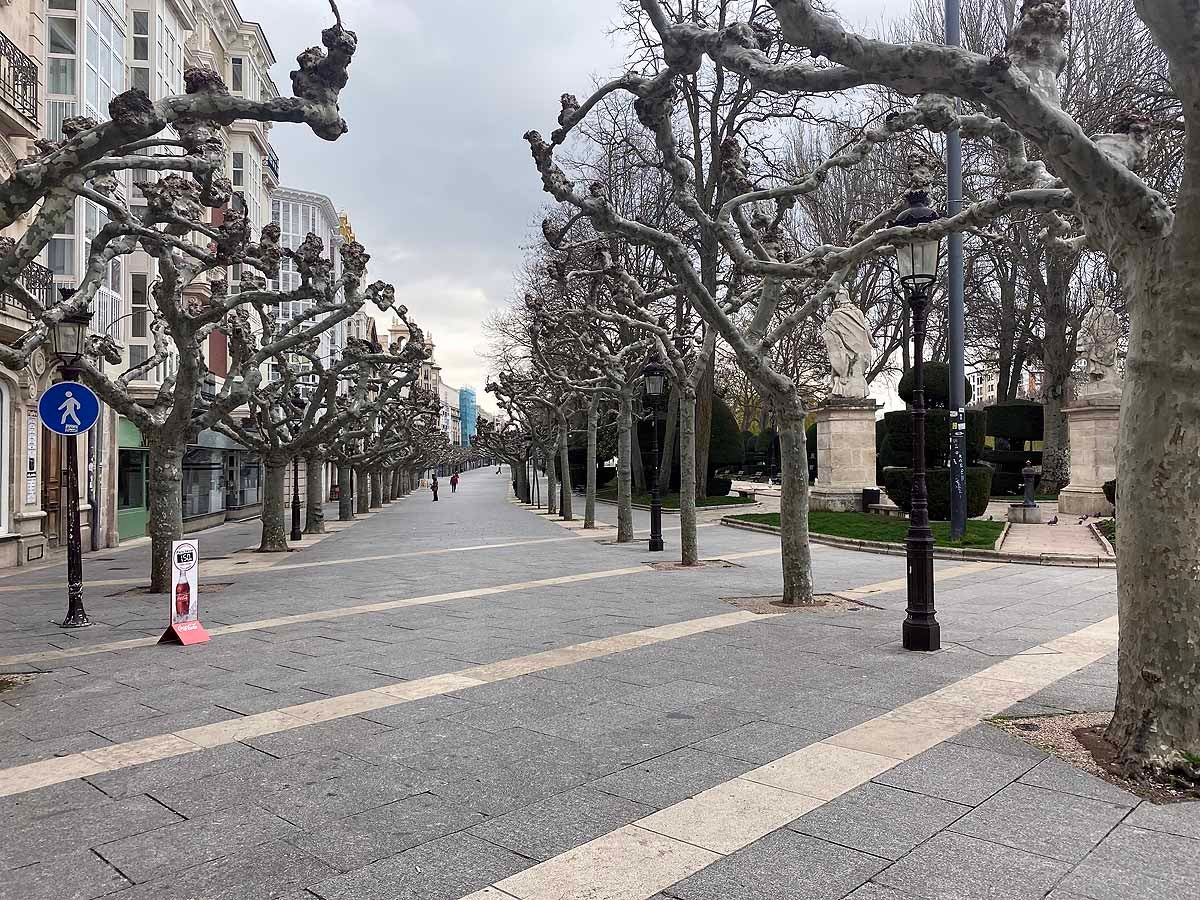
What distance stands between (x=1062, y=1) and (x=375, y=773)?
640 centimetres

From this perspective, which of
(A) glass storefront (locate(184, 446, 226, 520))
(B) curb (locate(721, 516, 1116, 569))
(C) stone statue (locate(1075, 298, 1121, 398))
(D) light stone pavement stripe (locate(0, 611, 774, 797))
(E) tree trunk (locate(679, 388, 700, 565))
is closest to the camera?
(D) light stone pavement stripe (locate(0, 611, 774, 797))

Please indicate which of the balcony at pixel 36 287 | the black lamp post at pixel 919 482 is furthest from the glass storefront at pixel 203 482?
the black lamp post at pixel 919 482

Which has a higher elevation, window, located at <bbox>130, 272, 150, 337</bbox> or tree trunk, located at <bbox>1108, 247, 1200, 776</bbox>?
window, located at <bbox>130, 272, 150, 337</bbox>

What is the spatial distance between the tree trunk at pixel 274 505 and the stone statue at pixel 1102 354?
67.9ft

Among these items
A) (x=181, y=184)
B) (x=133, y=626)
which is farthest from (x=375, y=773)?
(x=181, y=184)

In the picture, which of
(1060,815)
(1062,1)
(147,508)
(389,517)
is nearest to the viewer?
(1060,815)

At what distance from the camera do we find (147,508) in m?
27.5

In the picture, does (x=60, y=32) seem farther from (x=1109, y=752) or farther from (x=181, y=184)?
(x=1109, y=752)

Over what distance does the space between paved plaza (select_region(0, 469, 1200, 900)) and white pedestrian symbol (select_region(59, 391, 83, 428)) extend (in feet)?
7.98

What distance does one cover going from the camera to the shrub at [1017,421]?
36531mm

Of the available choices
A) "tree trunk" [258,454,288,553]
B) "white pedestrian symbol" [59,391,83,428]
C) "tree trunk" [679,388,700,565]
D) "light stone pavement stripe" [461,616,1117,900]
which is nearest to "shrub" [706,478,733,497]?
"tree trunk" [258,454,288,553]

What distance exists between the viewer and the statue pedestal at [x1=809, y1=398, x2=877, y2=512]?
82.0 feet

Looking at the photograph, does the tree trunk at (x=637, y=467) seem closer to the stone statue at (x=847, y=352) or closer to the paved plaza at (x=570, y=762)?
the stone statue at (x=847, y=352)

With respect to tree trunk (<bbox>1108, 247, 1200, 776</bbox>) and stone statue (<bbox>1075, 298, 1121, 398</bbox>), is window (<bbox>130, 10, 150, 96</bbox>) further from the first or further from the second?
tree trunk (<bbox>1108, 247, 1200, 776</bbox>)
